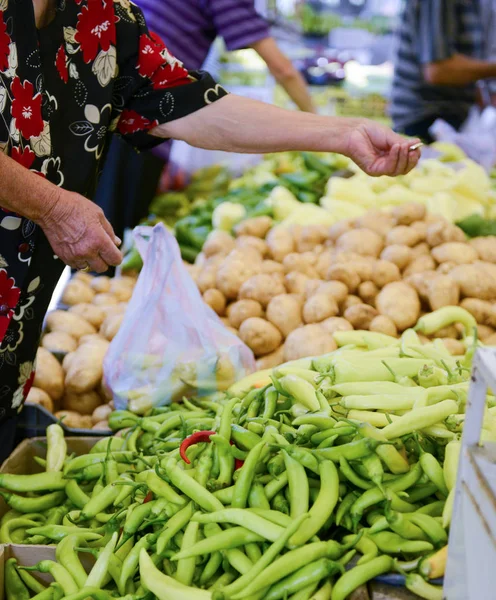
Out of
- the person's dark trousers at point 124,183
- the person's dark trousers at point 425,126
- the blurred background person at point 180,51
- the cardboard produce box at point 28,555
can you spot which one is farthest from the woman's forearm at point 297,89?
the cardboard produce box at point 28,555

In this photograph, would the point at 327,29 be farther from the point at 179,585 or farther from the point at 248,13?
the point at 179,585

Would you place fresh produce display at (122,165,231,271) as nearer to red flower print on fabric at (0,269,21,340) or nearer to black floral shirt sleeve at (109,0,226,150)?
black floral shirt sleeve at (109,0,226,150)

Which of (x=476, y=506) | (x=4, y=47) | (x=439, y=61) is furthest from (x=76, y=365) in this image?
(x=439, y=61)

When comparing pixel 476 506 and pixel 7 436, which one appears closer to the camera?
pixel 476 506

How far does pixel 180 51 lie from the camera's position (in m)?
4.17

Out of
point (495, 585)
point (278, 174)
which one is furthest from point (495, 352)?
point (278, 174)

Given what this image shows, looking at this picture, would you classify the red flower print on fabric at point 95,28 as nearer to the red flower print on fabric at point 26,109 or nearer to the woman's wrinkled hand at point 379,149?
the red flower print on fabric at point 26,109

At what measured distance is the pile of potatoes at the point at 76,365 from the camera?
100 inches

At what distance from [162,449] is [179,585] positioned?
21.7 inches

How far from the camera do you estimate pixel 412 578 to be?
1.32 metres

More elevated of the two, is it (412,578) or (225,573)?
(412,578)

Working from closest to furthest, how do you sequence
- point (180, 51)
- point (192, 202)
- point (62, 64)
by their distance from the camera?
point (62, 64) < point (180, 51) < point (192, 202)

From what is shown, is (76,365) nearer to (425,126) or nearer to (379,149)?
(379,149)

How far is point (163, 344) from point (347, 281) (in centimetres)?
90
